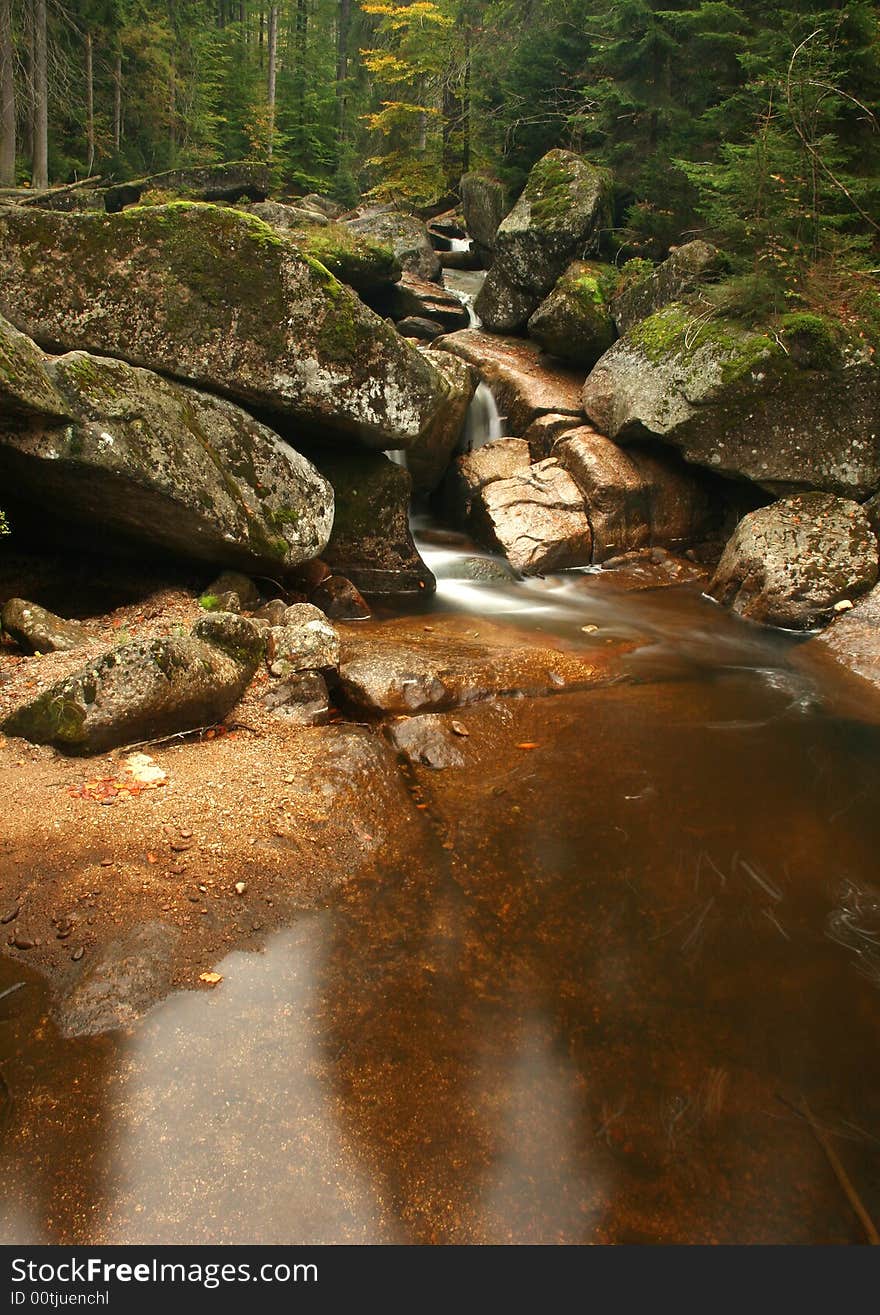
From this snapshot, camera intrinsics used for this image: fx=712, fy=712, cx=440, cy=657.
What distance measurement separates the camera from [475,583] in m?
10.2

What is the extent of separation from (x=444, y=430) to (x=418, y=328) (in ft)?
17.8

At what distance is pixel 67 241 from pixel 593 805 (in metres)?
7.30

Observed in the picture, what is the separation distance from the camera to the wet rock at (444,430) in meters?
10.9

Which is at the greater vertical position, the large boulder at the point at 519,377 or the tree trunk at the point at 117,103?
the tree trunk at the point at 117,103

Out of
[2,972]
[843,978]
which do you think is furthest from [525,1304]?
[2,972]

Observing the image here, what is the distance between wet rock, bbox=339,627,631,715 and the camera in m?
6.08

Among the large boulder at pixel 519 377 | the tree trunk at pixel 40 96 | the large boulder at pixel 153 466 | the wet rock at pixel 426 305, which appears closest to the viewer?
the large boulder at pixel 153 466

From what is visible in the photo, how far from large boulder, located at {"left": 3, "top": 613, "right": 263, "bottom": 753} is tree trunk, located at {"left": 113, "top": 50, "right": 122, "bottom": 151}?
25.4 meters

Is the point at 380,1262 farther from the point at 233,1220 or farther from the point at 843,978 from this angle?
the point at 843,978

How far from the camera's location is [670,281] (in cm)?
1155

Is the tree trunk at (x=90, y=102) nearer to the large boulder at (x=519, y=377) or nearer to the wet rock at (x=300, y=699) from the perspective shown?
the large boulder at (x=519, y=377)

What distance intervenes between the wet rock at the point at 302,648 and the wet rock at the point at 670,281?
8.91 m

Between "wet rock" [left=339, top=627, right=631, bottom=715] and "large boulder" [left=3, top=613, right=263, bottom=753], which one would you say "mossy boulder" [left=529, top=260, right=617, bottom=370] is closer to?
"wet rock" [left=339, top=627, right=631, bottom=715]

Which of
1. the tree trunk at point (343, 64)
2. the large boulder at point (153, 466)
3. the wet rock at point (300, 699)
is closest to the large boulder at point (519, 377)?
the large boulder at point (153, 466)
